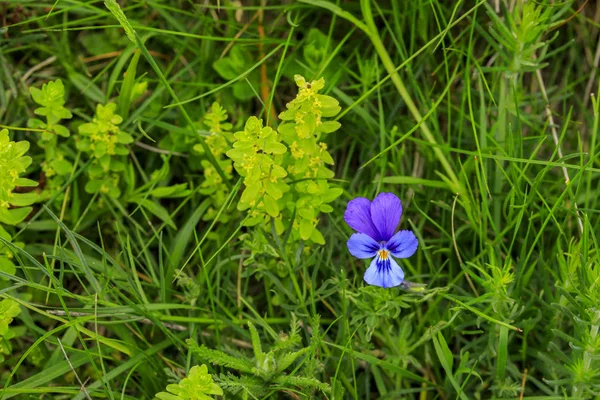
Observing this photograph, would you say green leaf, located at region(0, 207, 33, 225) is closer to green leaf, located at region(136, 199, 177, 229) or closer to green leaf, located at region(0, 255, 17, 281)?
green leaf, located at region(0, 255, 17, 281)

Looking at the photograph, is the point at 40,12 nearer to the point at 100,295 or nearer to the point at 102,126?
the point at 102,126

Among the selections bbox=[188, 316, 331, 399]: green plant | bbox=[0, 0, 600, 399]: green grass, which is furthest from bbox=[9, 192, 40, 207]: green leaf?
bbox=[188, 316, 331, 399]: green plant

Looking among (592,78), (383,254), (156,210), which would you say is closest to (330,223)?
(383,254)

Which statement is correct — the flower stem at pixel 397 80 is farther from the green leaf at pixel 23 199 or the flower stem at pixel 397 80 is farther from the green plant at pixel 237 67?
the green leaf at pixel 23 199

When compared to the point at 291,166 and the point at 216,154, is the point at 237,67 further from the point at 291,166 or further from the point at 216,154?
the point at 291,166

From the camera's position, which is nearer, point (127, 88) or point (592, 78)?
point (127, 88)

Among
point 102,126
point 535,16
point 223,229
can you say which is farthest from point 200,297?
point 535,16
